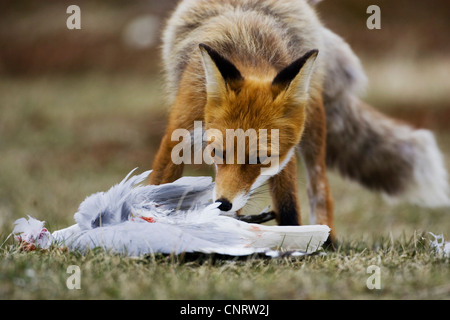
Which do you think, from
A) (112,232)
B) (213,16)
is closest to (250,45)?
(213,16)

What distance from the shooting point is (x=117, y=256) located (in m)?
3.82

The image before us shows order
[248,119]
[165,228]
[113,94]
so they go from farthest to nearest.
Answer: [113,94], [248,119], [165,228]

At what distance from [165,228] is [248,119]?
3.16ft

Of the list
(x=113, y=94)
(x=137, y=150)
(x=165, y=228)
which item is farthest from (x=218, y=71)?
(x=113, y=94)

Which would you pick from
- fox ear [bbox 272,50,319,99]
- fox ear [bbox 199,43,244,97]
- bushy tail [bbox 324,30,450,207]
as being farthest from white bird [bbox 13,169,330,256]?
bushy tail [bbox 324,30,450,207]

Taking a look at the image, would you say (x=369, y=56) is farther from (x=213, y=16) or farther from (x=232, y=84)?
(x=232, y=84)

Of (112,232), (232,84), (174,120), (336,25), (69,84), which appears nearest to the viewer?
(112,232)

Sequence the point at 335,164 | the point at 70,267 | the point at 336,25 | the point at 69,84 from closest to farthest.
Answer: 1. the point at 70,267
2. the point at 335,164
3. the point at 69,84
4. the point at 336,25

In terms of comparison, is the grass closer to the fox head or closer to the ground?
the ground

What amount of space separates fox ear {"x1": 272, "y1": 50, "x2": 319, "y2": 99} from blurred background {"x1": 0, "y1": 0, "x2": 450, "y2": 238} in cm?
211

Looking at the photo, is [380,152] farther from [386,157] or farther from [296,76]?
[296,76]

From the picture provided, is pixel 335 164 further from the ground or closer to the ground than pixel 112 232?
further from the ground
